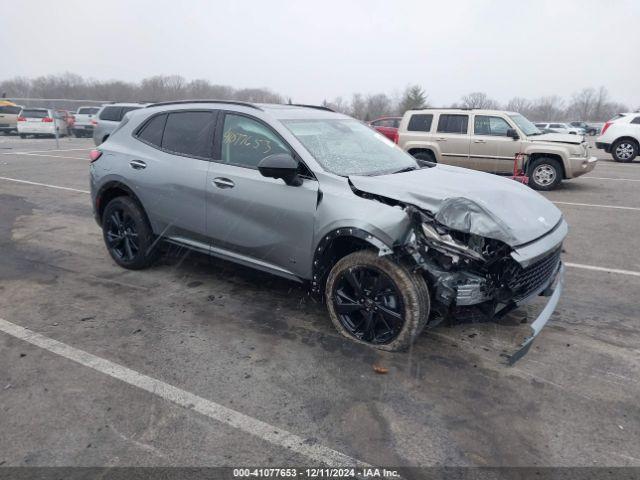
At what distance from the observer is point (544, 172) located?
10711 millimetres

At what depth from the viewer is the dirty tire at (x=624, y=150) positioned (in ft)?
55.2

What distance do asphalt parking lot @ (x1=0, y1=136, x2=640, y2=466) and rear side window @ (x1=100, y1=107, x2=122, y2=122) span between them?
12.0 meters

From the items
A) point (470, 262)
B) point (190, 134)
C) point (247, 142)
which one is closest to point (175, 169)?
point (190, 134)

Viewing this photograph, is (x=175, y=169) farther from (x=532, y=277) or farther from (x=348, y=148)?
(x=532, y=277)

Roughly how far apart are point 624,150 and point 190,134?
57.7 ft

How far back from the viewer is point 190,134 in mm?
4512

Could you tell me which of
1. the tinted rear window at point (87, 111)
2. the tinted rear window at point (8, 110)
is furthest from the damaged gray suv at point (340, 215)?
the tinted rear window at point (8, 110)

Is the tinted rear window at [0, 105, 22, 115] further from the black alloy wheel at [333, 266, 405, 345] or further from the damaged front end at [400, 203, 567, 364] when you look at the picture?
the damaged front end at [400, 203, 567, 364]

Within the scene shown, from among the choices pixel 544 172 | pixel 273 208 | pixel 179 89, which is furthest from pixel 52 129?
pixel 179 89

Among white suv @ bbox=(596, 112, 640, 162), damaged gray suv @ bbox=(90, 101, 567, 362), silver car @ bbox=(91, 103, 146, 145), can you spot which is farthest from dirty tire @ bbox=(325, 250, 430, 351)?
white suv @ bbox=(596, 112, 640, 162)

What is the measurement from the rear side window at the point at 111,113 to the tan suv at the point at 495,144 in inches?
387

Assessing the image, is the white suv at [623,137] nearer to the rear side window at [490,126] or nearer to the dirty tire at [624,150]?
the dirty tire at [624,150]

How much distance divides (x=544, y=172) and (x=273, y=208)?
29.2ft

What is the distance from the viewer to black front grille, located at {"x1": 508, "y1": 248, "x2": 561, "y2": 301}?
318 centimetres
